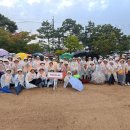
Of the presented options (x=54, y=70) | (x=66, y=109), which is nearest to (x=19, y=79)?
(x=54, y=70)

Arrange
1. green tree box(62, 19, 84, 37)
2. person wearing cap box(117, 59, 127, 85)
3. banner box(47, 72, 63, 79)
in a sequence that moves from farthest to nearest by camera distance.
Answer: green tree box(62, 19, 84, 37), person wearing cap box(117, 59, 127, 85), banner box(47, 72, 63, 79)

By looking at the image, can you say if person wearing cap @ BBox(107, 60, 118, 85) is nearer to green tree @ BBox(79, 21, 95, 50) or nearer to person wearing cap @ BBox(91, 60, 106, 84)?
person wearing cap @ BBox(91, 60, 106, 84)

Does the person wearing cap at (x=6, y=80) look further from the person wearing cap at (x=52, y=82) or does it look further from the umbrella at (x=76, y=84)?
the umbrella at (x=76, y=84)

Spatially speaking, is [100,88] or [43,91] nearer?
[43,91]

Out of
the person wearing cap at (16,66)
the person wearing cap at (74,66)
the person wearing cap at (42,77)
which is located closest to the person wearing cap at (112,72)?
the person wearing cap at (74,66)

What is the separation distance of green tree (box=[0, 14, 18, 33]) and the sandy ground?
30890mm

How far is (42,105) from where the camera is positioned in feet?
45.8

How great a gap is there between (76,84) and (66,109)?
371cm

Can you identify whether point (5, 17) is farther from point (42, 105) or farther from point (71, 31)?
point (42, 105)

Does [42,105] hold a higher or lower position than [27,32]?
lower

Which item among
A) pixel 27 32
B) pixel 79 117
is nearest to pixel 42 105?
pixel 79 117

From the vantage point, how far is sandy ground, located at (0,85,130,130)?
11594mm

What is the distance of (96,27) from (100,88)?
2772 cm

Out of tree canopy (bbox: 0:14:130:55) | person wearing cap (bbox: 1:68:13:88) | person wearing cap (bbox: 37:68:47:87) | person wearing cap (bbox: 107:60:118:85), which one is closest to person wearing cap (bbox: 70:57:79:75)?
person wearing cap (bbox: 107:60:118:85)
